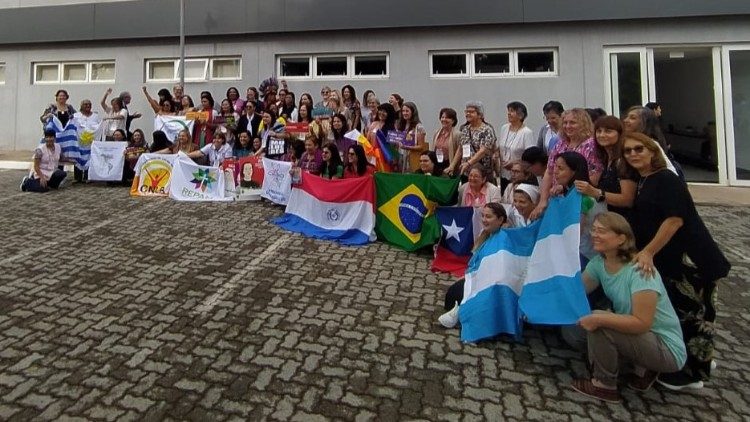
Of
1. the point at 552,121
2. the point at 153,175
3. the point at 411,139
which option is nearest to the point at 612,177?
the point at 552,121

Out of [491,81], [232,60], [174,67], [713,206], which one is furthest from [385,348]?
[174,67]

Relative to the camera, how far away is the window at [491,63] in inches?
437

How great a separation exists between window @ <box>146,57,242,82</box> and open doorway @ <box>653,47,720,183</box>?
10501 mm

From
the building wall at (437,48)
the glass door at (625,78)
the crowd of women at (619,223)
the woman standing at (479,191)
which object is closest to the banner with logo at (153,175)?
the building wall at (437,48)

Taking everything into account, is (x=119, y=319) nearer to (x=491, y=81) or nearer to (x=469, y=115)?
(x=469, y=115)

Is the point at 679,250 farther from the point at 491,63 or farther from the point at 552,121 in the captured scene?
the point at 491,63

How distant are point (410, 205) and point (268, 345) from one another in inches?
120

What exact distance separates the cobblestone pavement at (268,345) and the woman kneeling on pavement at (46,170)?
372cm

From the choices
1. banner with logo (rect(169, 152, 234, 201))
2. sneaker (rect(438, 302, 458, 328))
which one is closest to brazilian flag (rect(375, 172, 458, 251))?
sneaker (rect(438, 302, 458, 328))

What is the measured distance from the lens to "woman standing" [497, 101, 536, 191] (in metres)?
6.08

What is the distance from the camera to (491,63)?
1119 cm

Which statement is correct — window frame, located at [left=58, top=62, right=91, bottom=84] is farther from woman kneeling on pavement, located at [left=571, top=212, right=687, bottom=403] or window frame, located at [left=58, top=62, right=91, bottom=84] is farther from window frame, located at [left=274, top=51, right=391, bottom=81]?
woman kneeling on pavement, located at [left=571, top=212, right=687, bottom=403]

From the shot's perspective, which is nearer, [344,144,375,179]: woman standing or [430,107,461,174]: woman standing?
[430,107,461,174]: woman standing

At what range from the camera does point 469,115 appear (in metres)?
6.29
